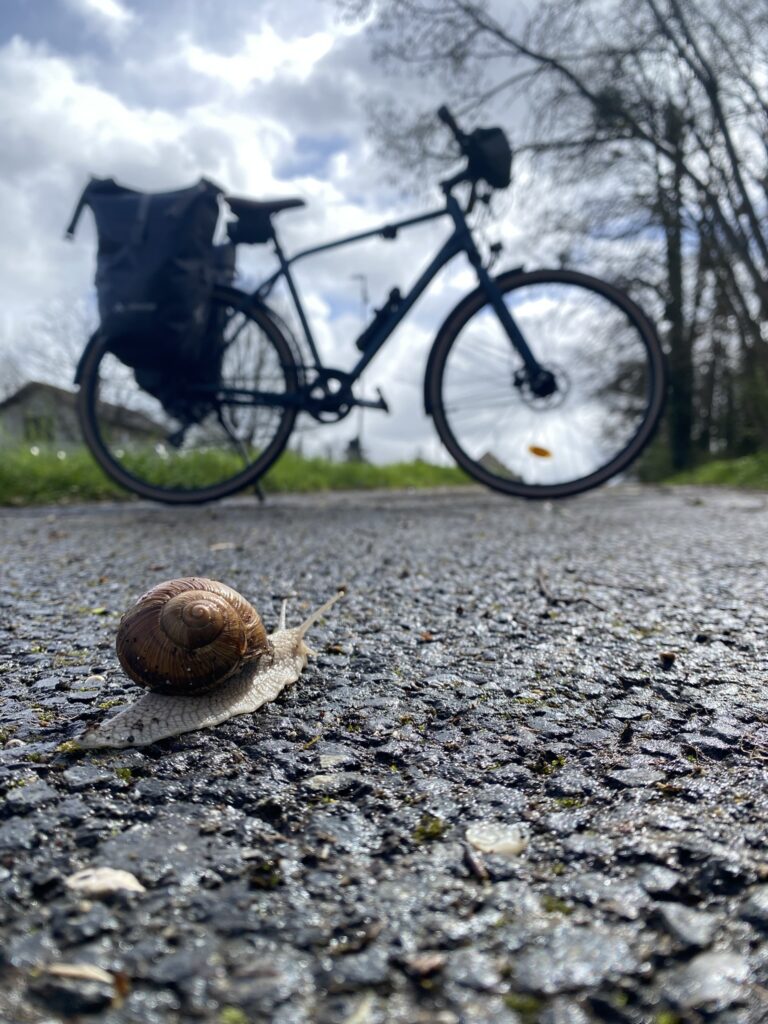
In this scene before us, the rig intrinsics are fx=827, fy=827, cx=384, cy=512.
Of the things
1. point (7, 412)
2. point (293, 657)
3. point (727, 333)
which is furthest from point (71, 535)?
point (7, 412)

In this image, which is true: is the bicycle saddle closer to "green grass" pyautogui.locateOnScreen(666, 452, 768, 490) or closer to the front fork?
the front fork

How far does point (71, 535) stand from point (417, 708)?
263 centimetres

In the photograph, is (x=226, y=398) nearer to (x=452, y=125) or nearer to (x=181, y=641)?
(x=452, y=125)

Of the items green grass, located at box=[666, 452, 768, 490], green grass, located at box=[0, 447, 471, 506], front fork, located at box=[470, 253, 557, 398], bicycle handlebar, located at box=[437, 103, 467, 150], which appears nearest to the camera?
front fork, located at box=[470, 253, 557, 398]

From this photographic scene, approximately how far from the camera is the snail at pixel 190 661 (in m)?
1.23

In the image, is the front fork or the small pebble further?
the front fork

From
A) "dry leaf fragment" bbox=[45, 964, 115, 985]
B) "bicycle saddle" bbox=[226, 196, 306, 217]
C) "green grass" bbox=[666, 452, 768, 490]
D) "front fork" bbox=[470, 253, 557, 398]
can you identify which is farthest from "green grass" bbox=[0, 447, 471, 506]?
"green grass" bbox=[666, 452, 768, 490]

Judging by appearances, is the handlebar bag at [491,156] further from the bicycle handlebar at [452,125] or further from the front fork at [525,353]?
the front fork at [525,353]

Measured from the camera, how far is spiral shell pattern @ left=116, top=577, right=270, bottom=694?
4.20 feet

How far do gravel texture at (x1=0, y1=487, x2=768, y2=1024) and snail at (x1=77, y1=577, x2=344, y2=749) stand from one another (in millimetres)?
54

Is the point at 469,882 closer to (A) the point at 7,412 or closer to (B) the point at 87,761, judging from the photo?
(B) the point at 87,761

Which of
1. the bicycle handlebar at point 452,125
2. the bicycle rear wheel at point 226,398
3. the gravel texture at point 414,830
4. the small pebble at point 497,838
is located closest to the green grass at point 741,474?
the bicycle handlebar at point 452,125

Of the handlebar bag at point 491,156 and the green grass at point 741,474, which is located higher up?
the handlebar bag at point 491,156

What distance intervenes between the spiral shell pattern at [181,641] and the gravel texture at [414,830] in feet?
0.33
